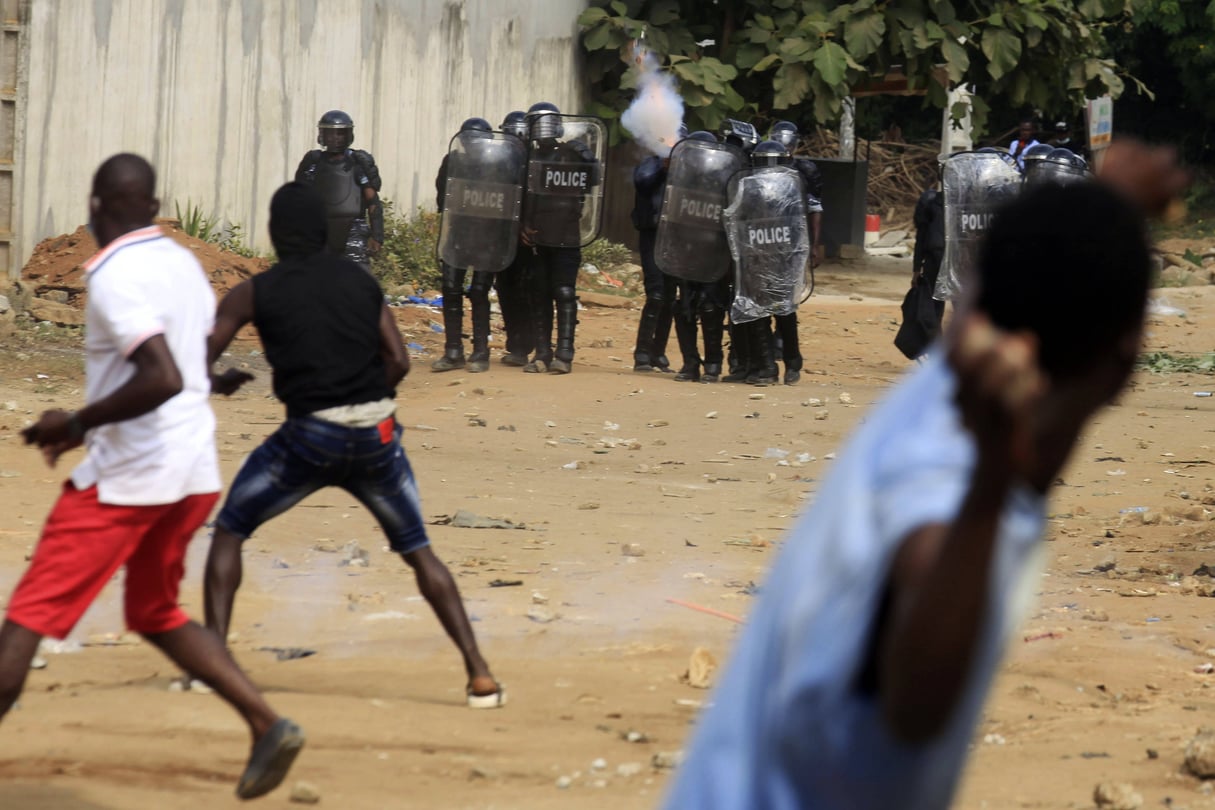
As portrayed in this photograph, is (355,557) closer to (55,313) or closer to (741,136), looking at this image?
(741,136)

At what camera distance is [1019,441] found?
50.4 inches

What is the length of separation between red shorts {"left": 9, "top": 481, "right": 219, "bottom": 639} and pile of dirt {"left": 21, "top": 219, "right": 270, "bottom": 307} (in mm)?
10159

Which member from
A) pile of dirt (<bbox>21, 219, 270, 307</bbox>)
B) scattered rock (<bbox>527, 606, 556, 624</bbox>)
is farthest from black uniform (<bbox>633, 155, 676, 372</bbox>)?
scattered rock (<bbox>527, 606, 556, 624</bbox>)

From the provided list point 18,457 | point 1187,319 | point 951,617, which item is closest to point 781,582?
point 951,617

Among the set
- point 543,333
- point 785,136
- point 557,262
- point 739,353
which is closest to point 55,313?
point 543,333

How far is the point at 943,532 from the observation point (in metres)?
1.31

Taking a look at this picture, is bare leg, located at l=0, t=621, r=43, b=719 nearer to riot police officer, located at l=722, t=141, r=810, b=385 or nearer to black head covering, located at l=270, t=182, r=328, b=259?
black head covering, located at l=270, t=182, r=328, b=259

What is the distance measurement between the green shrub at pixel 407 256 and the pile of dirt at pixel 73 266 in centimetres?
222

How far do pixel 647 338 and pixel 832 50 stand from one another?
24.2 ft

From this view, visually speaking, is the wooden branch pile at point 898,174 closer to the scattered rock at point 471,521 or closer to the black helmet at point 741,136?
the black helmet at point 741,136

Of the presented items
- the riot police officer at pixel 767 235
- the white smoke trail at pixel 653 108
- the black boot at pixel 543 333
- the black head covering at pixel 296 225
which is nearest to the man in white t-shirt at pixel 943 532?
the black head covering at pixel 296 225

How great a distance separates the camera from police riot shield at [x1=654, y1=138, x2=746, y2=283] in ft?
38.2

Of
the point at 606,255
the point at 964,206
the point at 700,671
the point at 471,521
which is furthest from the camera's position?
the point at 606,255

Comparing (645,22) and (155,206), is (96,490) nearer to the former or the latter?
(155,206)
